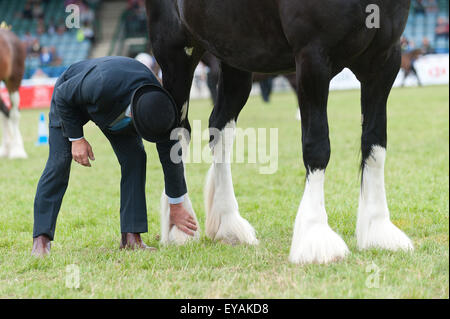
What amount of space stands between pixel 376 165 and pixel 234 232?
112 centimetres

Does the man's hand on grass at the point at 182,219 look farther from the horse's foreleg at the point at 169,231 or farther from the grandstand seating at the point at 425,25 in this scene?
the grandstand seating at the point at 425,25

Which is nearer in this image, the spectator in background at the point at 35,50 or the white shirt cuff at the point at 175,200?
the white shirt cuff at the point at 175,200

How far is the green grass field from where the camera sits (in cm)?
318

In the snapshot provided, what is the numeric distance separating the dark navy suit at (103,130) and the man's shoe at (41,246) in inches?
1.5

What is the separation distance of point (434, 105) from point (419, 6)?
15647mm

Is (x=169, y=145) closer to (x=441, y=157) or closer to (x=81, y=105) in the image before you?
(x=81, y=105)

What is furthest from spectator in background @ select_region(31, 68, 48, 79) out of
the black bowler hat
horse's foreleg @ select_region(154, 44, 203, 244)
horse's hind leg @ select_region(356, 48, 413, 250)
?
horse's hind leg @ select_region(356, 48, 413, 250)

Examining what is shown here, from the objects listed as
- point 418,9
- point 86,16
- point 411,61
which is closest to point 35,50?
point 86,16

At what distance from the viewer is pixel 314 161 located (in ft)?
11.7

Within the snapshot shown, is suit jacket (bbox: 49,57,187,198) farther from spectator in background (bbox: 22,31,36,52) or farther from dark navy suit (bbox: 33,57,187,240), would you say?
spectator in background (bbox: 22,31,36,52)

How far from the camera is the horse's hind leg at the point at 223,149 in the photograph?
457 centimetres

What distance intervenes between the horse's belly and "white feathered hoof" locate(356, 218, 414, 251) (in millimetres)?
1102

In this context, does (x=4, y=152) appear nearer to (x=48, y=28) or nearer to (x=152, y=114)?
(x=152, y=114)

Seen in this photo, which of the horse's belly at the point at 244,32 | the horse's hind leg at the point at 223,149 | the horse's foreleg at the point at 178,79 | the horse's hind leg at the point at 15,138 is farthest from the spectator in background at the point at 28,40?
the horse's belly at the point at 244,32
